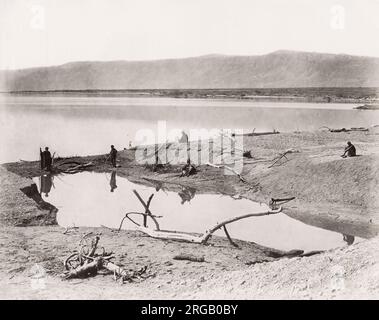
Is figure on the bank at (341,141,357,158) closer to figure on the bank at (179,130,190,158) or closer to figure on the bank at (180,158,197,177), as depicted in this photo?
figure on the bank at (180,158,197,177)

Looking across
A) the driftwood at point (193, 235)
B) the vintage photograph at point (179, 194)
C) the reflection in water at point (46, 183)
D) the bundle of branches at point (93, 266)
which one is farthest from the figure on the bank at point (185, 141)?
the bundle of branches at point (93, 266)

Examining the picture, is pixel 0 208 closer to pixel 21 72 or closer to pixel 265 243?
pixel 21 72

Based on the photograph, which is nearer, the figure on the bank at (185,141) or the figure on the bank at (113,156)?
the figure on the bank at (113,156)

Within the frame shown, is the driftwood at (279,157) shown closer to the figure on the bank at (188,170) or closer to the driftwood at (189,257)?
the figure on the bank at (188,170)

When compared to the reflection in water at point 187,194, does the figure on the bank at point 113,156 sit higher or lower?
higher

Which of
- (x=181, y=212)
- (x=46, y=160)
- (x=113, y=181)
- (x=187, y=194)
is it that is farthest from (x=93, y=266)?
(x=46, y=160)

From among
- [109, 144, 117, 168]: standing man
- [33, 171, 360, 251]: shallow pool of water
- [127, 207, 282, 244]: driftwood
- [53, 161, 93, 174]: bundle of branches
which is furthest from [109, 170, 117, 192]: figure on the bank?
[127, 207, 282, 244]: driftwood

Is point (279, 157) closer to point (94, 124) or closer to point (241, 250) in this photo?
point (241, 250)
